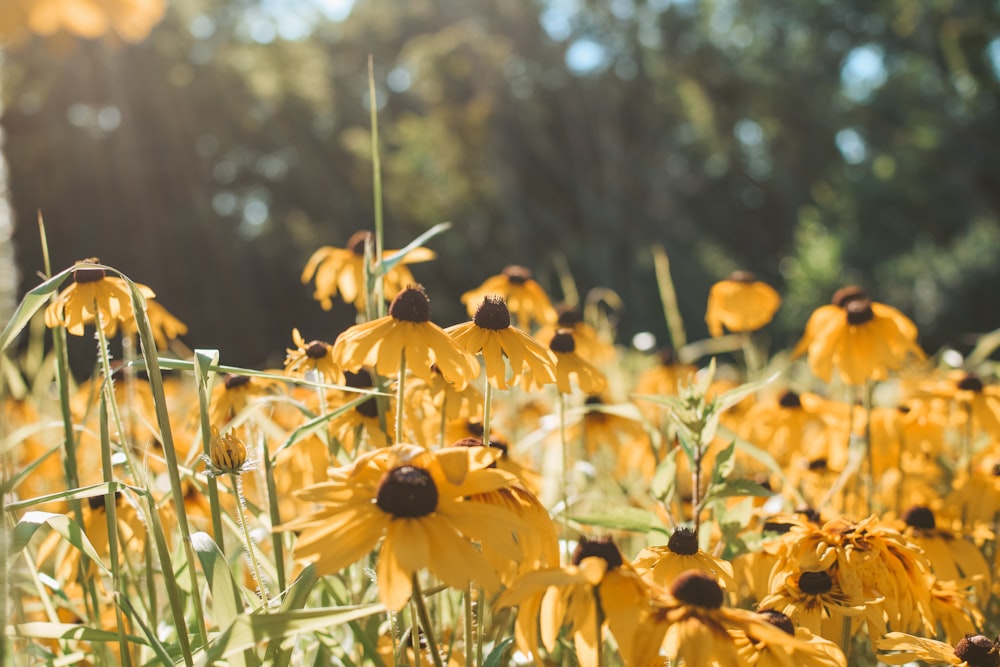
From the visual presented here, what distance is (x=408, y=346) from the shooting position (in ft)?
3.40

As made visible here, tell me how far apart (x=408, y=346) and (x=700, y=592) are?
18.3 inches

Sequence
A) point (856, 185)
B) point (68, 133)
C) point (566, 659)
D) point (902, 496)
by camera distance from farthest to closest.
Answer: point (856, 185), point (68, 133), point (902, 496), point (566, 659)

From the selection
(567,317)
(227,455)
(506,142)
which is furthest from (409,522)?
(506,142)

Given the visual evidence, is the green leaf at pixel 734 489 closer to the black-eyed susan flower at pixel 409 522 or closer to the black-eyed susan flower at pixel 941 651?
the black-eyed susan flower at pixel 941 651

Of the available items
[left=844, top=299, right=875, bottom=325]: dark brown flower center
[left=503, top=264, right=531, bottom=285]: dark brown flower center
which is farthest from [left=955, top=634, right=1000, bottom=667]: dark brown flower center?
[left=503, top=264, right=531, bottom=285]: dark brown flower center

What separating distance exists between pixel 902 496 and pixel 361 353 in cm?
148

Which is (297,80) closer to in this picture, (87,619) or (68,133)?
(68,133)

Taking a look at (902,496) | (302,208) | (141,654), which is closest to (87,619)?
(141,654)

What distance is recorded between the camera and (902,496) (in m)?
1.93

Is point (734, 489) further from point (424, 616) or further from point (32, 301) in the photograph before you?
point (32, 301)

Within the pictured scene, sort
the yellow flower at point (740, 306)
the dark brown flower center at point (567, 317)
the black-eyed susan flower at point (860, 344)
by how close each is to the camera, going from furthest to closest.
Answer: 1. the yellow flower at point (740, 306)
2. the dark brown flower center at point (567, 317)
3. the black-eyed susan flower at point (860, 344)

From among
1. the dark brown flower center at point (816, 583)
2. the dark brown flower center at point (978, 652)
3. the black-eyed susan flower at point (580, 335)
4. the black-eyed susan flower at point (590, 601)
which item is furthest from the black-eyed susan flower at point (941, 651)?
the black-eyed susan flower at point (580, 335)

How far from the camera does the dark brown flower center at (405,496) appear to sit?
778mm

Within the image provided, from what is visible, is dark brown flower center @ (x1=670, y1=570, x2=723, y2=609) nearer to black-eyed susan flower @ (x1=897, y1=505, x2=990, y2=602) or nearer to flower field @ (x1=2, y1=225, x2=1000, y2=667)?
flower field @ (x1=2, y1=225, x2=1000, y2=667)
